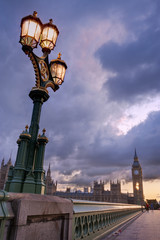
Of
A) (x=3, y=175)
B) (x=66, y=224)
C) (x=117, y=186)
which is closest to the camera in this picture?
(x=66, y=224)

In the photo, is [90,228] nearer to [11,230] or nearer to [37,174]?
[37,174]

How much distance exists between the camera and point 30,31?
5523mm

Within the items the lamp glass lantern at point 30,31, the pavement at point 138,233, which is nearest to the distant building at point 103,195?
the pavement at point 138,233

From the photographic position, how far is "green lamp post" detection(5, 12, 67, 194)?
4379 mm

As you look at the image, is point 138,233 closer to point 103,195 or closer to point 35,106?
point 35,106

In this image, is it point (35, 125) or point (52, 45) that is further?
point (52, 45)

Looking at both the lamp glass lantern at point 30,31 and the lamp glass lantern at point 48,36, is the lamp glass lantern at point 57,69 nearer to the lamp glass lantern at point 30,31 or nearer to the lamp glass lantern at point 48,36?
the lamp glass lantern at point 48,36

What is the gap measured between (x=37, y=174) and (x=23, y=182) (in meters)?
0.46

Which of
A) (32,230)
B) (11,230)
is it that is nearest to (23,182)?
(32,230)

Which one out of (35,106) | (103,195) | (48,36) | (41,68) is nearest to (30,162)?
(35,106)

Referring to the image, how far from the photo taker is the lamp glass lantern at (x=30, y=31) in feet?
17.9

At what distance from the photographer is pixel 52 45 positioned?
Answer: 6.50 meters

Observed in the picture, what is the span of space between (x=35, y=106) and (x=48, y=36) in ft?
9.71

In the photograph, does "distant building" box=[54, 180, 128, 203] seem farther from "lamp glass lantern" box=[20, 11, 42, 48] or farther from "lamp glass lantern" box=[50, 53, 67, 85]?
"lamp glass lantern" box=[20, 11, 42, 48]
